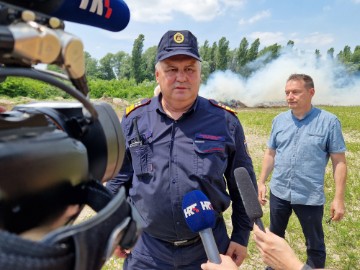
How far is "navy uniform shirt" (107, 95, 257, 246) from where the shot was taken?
7.17ft

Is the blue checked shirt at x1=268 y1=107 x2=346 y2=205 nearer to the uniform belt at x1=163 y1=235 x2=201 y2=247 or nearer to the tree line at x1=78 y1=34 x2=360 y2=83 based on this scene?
the uniform belt at x1=163 y1=235 x2=201 y2=247

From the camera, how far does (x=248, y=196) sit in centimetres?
171

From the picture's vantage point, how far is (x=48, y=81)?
0.68 m

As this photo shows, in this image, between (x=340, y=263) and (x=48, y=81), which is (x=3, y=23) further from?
(x=340, y=263)

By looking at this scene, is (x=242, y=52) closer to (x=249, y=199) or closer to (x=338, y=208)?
(x=338, y=208)

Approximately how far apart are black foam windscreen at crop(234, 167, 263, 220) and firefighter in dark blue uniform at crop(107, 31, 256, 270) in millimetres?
416

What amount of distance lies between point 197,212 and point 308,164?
8.22 ft

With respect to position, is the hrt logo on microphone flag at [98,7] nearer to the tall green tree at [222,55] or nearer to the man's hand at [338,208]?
the man's hand at [338,208]

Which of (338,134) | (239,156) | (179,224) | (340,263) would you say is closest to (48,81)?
(179,224)

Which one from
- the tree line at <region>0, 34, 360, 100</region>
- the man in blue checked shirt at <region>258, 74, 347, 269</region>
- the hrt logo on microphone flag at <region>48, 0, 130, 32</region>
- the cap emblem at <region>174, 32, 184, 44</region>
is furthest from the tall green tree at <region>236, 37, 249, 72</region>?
the hrt logo on microphone flag at <region>48, 0, 130, 32</region>

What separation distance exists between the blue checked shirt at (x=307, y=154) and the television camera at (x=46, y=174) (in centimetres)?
351

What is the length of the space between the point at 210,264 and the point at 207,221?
245 millimetres

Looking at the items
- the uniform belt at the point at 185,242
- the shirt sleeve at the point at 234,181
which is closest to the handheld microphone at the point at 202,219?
the uniform belt at the point at 185,242

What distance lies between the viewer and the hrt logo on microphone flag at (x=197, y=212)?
1.70 metres
